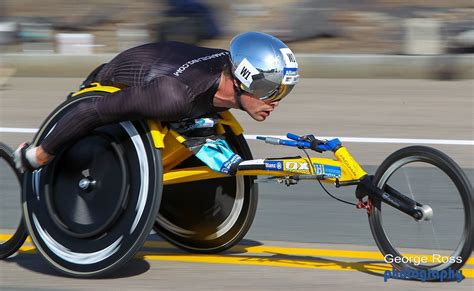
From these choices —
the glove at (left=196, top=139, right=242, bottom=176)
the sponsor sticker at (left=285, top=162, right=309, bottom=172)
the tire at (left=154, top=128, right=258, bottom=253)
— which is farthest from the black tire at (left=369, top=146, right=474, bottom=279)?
the tire at (left=154, top=128, right=258, bottom=253)

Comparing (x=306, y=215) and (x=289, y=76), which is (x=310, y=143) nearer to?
(x=289, y=76)

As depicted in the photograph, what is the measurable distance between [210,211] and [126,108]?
1065 millimetres

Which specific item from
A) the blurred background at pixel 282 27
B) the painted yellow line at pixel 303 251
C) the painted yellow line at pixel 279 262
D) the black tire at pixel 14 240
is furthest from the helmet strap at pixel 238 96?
the blurred background at pixel 282 27

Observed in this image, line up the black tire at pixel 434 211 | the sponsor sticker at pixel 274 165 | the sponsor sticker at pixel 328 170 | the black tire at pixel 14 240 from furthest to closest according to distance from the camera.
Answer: the black tire at pixel 14 240, the sponsor sticker at pixel 274 165, the sponsor sticker at pixel 328 170, the black tire at pixel 434 211

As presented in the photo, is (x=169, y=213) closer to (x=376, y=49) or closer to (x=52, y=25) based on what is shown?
(x=376, y=49)

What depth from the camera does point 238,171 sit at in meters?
5.63

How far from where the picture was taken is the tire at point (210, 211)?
244 inches

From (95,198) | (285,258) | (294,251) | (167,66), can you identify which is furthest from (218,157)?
(294,251)

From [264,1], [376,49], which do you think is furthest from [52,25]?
[376,49]

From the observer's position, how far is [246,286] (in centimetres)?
551

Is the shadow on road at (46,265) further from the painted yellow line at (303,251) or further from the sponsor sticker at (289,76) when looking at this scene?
the sponsor sticker at (289,76)

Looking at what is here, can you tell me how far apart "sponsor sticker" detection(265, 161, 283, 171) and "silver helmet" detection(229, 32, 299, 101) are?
1.19 ft

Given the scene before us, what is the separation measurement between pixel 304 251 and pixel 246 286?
904 mm

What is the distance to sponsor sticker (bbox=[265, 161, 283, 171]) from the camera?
5559 mm
